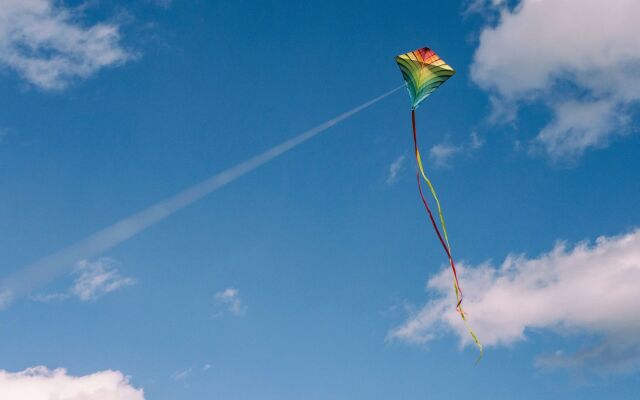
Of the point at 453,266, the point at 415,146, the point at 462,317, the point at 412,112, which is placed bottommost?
the point at 462,317

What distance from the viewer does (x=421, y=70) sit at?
34750mm

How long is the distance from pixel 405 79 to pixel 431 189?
275 inches

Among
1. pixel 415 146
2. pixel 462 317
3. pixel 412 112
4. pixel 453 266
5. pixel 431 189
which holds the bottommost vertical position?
pixel 462 317

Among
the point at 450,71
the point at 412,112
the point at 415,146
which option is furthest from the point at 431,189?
the point at 450,71

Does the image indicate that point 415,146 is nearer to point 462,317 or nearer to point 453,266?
point 453,266

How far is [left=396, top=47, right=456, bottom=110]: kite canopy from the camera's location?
34.5 meters

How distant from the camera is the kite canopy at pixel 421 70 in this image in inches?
1359

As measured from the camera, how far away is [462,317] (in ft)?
103

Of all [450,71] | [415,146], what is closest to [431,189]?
[415,146]

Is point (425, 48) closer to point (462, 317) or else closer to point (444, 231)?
point (444, 231)

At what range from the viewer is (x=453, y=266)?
3209 centimetres

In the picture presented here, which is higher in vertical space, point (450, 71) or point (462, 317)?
point (450, 71)

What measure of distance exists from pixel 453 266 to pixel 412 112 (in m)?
9.74

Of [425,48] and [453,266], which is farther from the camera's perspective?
[425,48]
